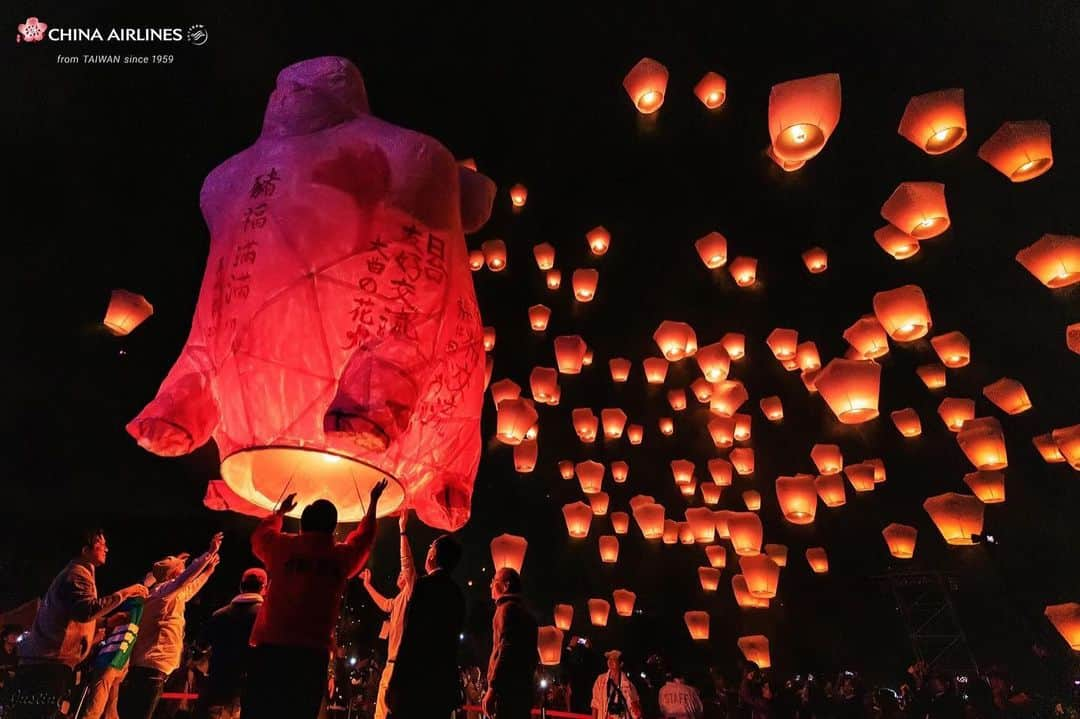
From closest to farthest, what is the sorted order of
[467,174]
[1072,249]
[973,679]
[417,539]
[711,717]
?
[467,174], [1072,249], [711,717], [973,679], [417,539]

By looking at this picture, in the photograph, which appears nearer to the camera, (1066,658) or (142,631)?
(142,631)

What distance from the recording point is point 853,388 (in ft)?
27.3

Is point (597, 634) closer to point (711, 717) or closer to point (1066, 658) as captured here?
point (711, 717)

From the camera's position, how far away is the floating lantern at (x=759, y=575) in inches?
459

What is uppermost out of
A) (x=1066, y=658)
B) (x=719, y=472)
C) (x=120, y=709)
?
(x=719, y=472)

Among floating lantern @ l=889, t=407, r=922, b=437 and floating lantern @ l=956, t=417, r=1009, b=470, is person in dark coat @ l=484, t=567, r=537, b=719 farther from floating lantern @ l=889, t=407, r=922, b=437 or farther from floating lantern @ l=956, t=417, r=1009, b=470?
floating lantern @ l=889, t=407, r=922, b=437

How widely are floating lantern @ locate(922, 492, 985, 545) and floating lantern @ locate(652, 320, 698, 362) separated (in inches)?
169

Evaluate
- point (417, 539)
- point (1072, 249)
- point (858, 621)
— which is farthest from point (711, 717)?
point (858, 621)

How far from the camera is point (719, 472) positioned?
14.0 m

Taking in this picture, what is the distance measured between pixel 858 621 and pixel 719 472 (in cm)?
720

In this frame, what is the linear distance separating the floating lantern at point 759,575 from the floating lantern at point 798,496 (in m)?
1.53

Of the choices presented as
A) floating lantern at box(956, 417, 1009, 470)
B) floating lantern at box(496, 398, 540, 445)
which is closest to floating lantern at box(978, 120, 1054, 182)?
floating lantern at box(956, 417, 1009, 470)

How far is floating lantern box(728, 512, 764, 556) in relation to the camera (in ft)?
37.2

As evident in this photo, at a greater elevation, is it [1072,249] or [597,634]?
[1072,249]
